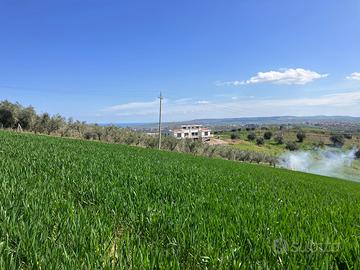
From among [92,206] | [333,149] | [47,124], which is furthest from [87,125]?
[333,149]

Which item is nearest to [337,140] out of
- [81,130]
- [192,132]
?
[192,132]

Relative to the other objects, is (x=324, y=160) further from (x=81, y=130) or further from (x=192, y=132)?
(x=81, y=130)

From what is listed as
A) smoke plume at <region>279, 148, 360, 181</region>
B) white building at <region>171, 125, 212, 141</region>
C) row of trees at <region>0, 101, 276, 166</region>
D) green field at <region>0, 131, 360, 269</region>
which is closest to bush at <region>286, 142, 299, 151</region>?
smoke plume at <region>279, 148, 360, 181</region>

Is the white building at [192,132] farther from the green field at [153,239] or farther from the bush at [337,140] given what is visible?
the green field at [153,239]

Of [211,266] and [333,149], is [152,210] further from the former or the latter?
[333,149]

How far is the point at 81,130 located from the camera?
6031cm

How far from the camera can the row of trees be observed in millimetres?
56062

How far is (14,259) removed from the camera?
3.07m

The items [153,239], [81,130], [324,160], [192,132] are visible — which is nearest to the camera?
[153,239]

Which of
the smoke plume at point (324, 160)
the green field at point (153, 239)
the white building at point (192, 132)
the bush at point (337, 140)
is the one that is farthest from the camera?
the white building at point (192, 132)

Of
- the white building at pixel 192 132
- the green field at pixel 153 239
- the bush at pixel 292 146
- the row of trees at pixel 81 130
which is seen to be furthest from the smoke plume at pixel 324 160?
the green field at pixel 153 239

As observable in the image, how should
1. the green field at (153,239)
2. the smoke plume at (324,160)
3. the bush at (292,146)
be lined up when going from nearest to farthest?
1. the green field at (153,239)
2. the smoke plume at (324,160)
3. the bush at (292,146)

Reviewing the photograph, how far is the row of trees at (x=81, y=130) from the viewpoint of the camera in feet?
184

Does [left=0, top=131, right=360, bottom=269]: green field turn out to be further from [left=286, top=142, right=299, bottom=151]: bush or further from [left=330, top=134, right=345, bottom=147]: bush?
[left=330, top=134, right=345, bottom=147]: bush
